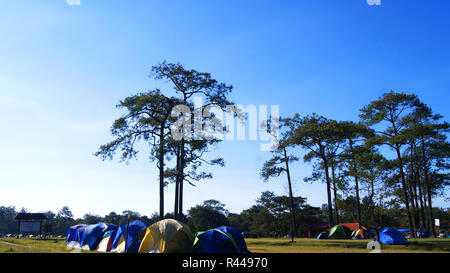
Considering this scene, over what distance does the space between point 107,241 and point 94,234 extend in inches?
82.3

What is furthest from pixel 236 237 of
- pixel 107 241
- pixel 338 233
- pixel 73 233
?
pixel 338 233

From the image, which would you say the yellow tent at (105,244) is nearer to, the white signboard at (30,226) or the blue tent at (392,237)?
the blue tent at (392,237)

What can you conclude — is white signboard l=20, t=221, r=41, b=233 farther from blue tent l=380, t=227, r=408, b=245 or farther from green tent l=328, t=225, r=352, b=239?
blue tent l=380, t=227, r=408, b=245

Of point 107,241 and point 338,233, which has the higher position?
point 107,241

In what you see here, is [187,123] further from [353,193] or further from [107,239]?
[353,193]

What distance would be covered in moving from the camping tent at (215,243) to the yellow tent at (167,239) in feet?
1.50

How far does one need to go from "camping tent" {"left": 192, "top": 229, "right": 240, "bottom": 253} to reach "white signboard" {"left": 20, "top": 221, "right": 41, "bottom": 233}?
44745 mm

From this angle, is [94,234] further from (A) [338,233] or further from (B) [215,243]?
(A) [338,233]

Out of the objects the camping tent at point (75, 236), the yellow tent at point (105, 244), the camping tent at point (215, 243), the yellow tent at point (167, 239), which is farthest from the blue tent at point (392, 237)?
the camping tent at point (75, 236)

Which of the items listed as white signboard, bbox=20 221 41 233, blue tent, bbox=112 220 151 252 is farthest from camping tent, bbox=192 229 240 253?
white signboard, bbox=20 221 41 233

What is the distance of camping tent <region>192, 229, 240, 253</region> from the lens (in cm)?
1602

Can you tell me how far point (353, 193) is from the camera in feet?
109

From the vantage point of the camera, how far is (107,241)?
20172 mm
